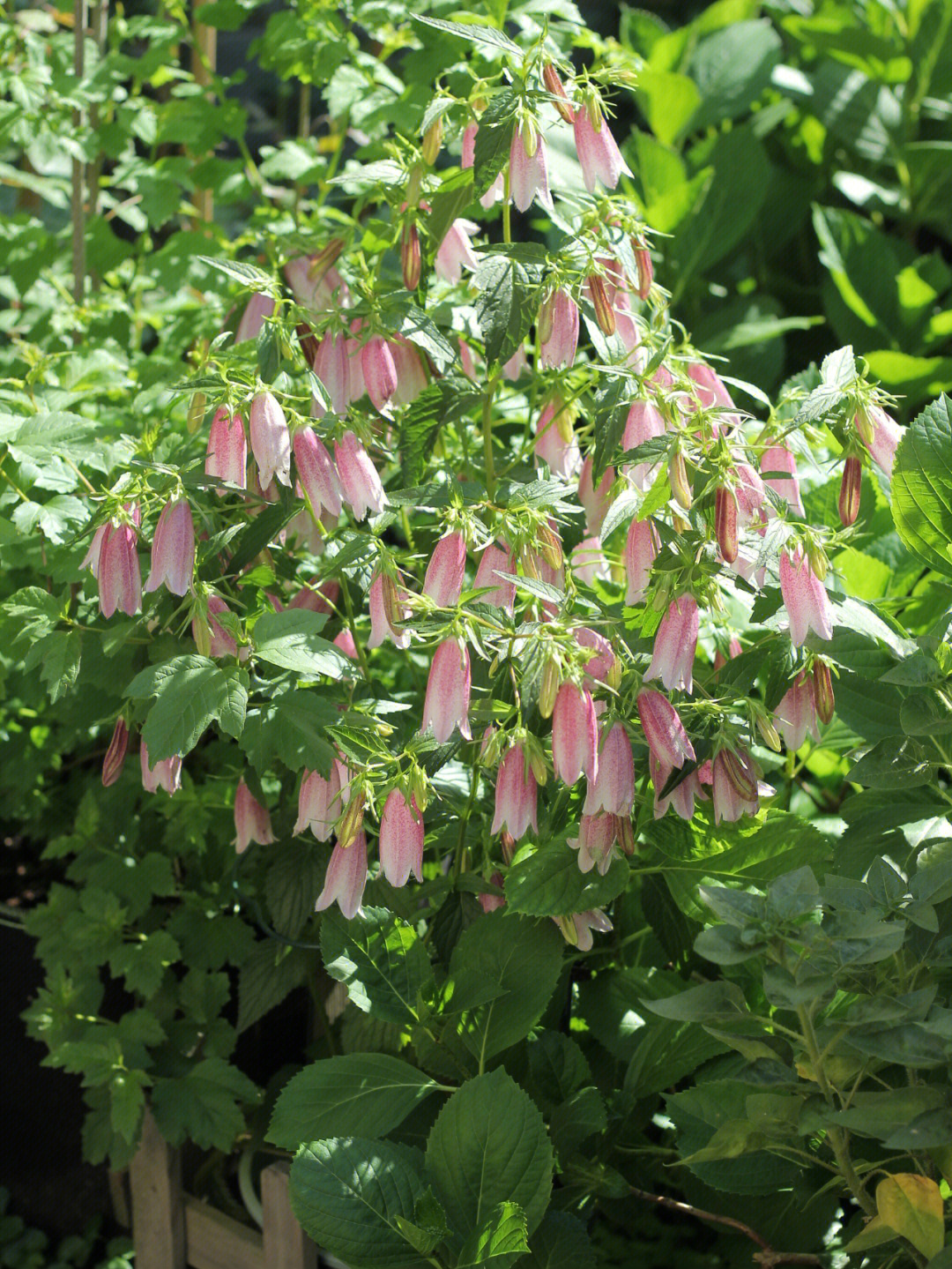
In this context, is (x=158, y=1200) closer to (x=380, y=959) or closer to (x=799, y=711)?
(x=380, y=959)

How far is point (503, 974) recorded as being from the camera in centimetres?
108

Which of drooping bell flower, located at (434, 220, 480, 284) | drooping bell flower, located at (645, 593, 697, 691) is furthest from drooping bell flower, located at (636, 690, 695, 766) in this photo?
drooping bell flower, located at (434, 220, 480, 284)

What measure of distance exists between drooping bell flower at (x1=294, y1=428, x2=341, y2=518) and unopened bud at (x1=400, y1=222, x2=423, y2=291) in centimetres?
17

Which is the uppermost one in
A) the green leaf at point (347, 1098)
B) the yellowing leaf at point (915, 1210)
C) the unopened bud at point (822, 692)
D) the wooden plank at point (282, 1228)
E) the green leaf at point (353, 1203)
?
the unopened bud at point (822, 692)

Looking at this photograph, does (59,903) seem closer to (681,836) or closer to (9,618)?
(9,618)

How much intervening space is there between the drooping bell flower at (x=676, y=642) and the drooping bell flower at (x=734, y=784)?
78 mm

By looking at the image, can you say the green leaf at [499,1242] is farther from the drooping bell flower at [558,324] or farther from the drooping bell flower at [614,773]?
the drooping bell flower at [558,324]

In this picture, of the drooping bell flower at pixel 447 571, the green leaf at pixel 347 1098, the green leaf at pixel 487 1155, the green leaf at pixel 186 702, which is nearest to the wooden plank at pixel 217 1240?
the green leaf at pixel 347 1098

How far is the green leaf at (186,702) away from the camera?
0.93 meters

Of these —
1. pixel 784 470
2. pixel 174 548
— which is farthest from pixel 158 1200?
pixel 784 470

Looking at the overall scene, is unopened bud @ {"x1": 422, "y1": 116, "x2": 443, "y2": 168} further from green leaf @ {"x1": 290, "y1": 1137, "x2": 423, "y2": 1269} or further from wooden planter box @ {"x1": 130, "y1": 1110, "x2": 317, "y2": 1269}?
wooden planter box @ {"x1": 130, "y1": 1110, "x2": 317, "y2": 1269}

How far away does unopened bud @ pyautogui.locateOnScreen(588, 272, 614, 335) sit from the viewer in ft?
3.33

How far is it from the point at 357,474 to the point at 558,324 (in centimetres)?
20

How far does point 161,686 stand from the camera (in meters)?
0.95
